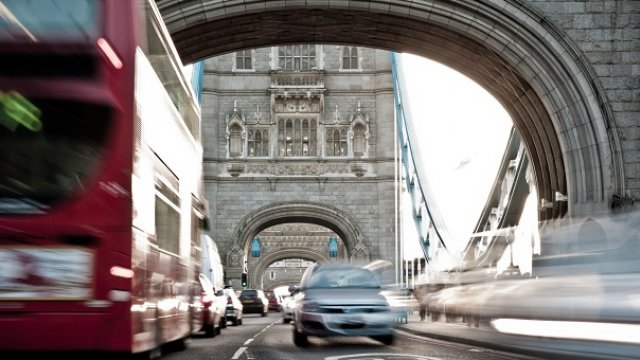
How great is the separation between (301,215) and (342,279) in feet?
88.4

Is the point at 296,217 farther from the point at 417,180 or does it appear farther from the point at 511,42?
the point at 511,42

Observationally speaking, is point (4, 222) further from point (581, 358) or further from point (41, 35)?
point (581, 358)

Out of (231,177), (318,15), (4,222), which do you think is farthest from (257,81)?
(4,222)

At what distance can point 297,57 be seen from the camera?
42.5 metres

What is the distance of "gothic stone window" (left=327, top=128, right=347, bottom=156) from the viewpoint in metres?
41.0

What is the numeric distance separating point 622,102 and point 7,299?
41.8 feet

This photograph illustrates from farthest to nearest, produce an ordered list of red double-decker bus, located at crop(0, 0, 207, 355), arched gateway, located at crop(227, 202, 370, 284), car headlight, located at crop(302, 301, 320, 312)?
arched gateway, located at crop(227, 202, 370, 284) < car headlight, located at crop(302, 301, 320, 312) < red double-decker bus, located at crop(0, 0, 207, 355)

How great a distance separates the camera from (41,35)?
20.9ft

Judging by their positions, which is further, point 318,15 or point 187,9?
point 318,15

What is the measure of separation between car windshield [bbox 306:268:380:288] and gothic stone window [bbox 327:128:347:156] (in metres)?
27.3

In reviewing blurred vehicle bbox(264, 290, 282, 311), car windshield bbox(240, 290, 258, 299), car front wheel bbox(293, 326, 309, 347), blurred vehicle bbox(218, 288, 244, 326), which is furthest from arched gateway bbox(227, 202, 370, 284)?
car front wheel bbox(293, 326, 309, 347)

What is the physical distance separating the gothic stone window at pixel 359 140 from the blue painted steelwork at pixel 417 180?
1.73 meters

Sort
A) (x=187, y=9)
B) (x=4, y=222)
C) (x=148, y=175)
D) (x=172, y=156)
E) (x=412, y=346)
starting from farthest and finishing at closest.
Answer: (x=187, y=9) → (x=412, y=346) → (x=172, y=156) → (x=148, y=175) → (x=4, y=222)

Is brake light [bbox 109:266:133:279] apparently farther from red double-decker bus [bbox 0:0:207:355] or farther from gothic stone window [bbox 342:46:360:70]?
gothic stone window [bbox 342:46:360:70]
